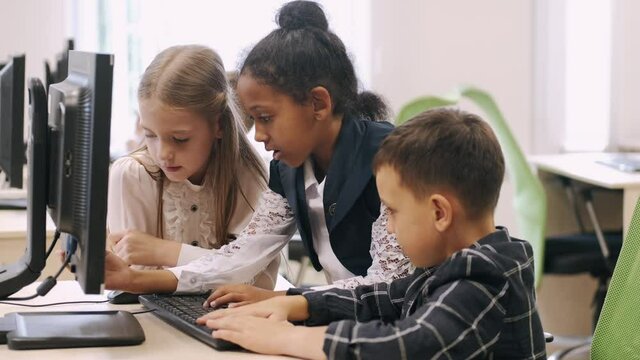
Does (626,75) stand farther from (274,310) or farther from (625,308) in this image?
(274,310)

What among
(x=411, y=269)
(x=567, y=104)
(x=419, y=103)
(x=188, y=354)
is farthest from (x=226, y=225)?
(x=567, y=104)

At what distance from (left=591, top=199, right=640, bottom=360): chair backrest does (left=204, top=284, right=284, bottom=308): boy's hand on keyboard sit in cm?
50

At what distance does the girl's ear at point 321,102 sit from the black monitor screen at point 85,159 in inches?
17.2

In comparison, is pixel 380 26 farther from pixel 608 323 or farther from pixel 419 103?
pixel 608 323

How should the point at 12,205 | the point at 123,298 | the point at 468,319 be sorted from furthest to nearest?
1. the point at 12,205
2. the point at 123,298
3. the point at 468,319

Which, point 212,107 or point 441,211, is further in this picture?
point 212,107

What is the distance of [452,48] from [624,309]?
318 centimetres

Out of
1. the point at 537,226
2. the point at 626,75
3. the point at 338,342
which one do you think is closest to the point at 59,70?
the point at 338,342

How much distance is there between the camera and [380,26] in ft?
15.0

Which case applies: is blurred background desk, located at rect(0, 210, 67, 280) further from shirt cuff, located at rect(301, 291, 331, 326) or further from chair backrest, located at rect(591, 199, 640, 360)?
chair backrest, located at rect(591, 199, 640, 360)

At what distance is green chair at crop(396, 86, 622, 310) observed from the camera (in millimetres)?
3341

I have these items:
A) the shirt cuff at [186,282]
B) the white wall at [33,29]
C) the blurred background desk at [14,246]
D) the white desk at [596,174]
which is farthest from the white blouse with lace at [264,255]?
the white wall at [33,29]

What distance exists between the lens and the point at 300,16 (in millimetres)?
1833

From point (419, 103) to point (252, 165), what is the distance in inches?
54.7
